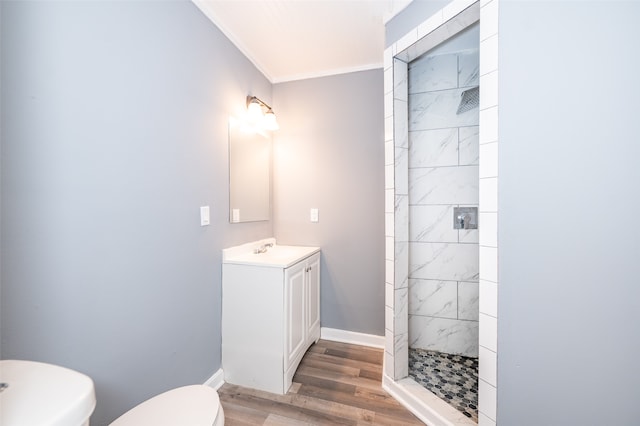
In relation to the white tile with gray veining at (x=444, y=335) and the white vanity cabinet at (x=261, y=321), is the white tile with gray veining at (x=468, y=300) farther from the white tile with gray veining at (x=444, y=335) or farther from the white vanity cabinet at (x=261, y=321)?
the white vanity cabinet at (x=261, y=321)

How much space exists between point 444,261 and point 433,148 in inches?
→ 36.8

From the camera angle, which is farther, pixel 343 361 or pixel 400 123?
pixel 343 361

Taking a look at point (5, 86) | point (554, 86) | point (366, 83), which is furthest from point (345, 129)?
point (5, 86)

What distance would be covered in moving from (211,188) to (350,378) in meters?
1.65

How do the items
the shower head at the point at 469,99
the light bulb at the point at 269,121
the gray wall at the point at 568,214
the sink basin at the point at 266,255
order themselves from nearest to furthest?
the gray wall at the point at 568,214 → the sink basin at the point at 266,255 → the shower head at the point at 469,99 → the light bulb at the point at 269,121

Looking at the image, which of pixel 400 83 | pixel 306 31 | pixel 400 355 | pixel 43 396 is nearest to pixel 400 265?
pixel 400 355

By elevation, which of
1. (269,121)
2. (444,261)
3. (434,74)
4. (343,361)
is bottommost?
(343,361)

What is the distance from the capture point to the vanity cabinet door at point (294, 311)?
65.5 inches

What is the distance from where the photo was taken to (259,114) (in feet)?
6.85

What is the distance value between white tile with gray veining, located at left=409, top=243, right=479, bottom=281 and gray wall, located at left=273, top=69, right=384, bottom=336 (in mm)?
303

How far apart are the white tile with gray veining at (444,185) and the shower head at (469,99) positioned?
0.46 m

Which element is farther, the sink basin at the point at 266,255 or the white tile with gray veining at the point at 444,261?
the white tile with gray veining at the point at 444,261

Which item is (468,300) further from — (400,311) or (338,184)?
(338,184)

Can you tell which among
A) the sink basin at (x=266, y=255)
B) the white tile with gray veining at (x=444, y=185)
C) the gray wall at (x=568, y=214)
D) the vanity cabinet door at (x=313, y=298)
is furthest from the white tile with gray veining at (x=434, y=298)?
the gray wall at (x=568, y=214)
